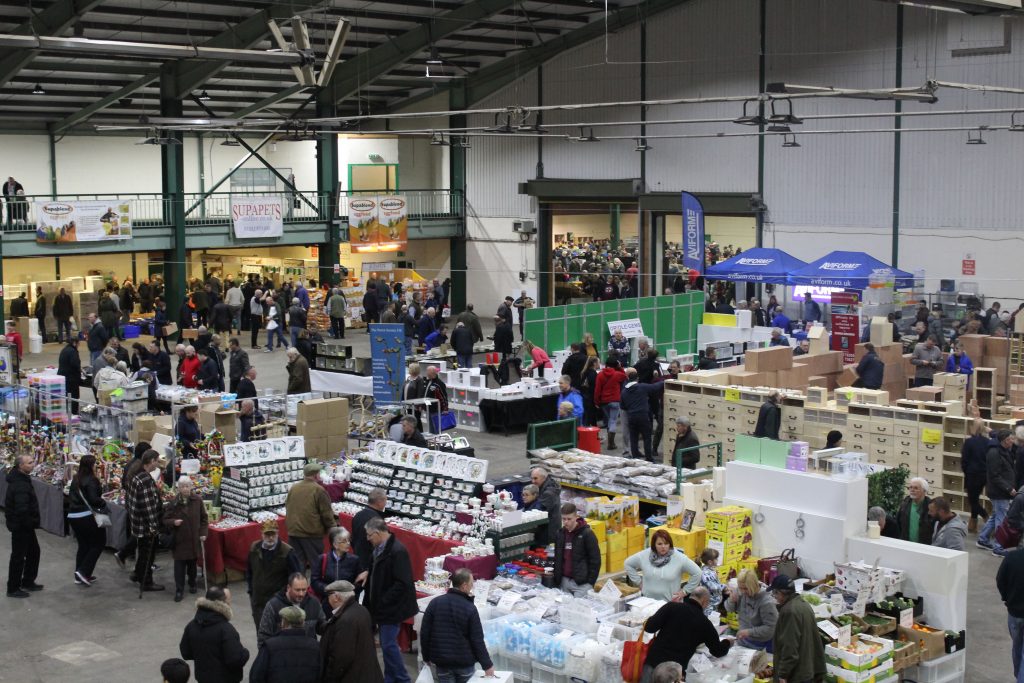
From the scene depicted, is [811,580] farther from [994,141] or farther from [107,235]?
[107,235]

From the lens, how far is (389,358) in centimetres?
1814

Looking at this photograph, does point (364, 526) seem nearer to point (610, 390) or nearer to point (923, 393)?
point (610, 390)

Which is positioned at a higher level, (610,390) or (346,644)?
(610,390)

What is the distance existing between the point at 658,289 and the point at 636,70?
17.0ft

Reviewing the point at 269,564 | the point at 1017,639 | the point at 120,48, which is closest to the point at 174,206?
the point at 120,48

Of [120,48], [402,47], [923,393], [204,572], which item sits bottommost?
[204,572]

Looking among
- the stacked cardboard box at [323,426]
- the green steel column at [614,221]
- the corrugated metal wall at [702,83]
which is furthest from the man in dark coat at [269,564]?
the green steel column at [614,221]

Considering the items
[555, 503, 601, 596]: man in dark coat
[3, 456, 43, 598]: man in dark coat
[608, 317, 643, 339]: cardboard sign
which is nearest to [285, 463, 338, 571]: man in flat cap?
[555, 503, 601, 596]: man in dark coat

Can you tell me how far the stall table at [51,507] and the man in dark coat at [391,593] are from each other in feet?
17.9

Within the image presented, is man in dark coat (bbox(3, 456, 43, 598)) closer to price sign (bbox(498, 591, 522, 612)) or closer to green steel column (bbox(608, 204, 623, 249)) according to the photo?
price sign (bbox(498, 591, 522, 612))

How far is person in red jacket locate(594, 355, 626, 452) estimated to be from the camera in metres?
15.8

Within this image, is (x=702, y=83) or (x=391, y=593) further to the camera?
(x=702, y=83)

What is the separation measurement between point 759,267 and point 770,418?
8841 millimetres

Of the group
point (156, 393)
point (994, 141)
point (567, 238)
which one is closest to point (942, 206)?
point (994, 141)
